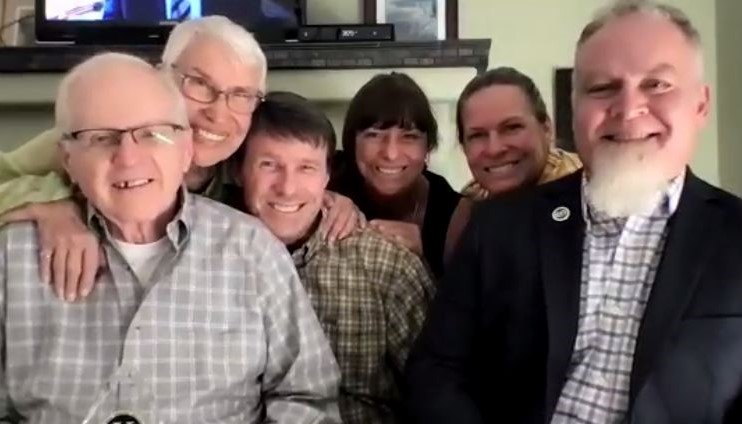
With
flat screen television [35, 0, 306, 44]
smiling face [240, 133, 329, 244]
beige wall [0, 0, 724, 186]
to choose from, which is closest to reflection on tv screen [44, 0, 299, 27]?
flat screen television [35, 0, 306, 44]

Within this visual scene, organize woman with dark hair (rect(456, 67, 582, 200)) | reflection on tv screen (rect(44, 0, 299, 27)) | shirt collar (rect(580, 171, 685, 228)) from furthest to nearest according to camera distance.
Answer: reflection on tv screen (rect(44, 0, 299, 27)) → woman with dark hair (rect(456, 67, 582, 200)) → shirt collar (rect(580, 171, 685, 228))

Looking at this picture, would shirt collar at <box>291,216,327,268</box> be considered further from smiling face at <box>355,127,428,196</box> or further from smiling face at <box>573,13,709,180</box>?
smiling face at <box>573,13,709,180</box>

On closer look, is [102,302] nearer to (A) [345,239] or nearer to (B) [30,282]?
(B) [30,282]

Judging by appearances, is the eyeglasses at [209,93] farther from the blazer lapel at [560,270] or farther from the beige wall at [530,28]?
the beige wall at [530,28]

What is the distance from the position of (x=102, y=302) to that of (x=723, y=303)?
3.46 feet

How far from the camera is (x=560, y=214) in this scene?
180 cm

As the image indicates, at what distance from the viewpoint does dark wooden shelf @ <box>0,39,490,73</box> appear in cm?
307

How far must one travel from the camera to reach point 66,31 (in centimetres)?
316

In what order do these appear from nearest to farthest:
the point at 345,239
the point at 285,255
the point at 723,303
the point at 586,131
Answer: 1. the point at 723,303
2. the point at 586,131
3. the point at 285,255
4. the point at 345,239

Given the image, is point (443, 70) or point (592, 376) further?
point (443, 70)

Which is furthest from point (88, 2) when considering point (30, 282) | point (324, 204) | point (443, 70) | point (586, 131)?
point (586, 131)

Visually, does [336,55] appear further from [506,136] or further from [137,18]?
[506,136]

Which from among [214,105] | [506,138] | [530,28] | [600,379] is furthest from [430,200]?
[530,28]

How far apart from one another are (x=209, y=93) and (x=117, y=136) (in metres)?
0.33
